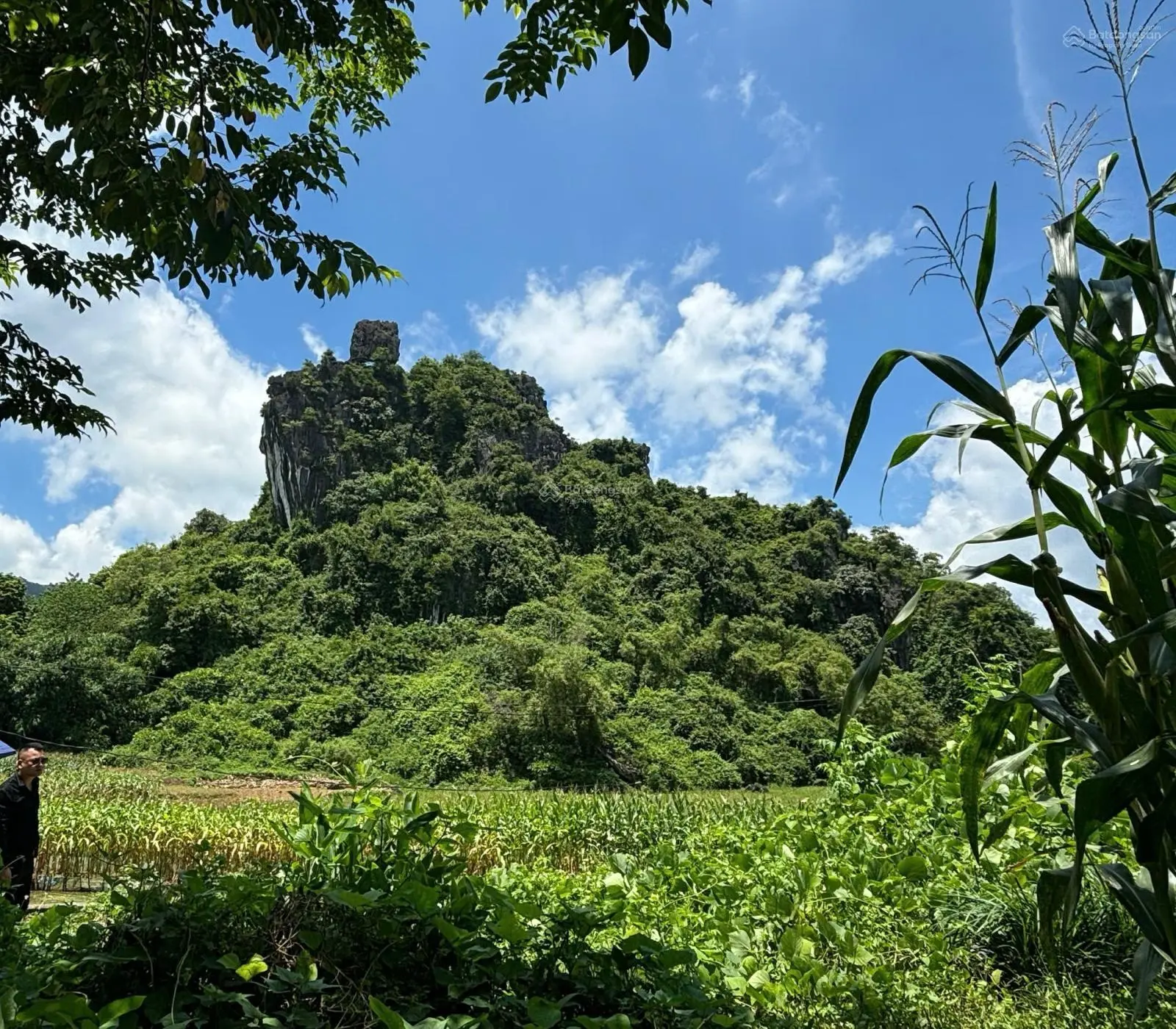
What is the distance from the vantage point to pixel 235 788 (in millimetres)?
19109

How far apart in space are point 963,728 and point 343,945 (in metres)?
4.02

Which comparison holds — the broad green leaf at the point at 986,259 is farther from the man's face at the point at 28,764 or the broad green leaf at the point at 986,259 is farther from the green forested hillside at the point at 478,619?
the green forested hillside at the point at 478,619

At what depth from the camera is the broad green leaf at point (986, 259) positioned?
5.51 ft

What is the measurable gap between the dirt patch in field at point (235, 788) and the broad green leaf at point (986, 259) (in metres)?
16.0

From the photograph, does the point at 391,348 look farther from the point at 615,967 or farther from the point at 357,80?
the point at 615,967

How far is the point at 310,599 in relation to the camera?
34281 mm

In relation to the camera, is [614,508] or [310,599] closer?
[310,599]


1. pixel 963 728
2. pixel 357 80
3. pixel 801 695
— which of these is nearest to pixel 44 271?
pixel 357 80

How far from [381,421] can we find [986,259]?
43556mm

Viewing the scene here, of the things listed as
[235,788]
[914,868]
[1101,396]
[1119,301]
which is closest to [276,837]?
[914,868]

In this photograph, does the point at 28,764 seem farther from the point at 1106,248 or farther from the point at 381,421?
the point at 381,421

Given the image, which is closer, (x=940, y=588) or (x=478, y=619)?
(x=940, y=588)

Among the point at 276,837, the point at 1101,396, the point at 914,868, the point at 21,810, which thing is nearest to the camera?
the point at 1101,396

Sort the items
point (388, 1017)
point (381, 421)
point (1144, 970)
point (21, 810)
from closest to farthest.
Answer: point (388, 1017) → point (1144, 970) → point (21, 810) → point (381, 421)
